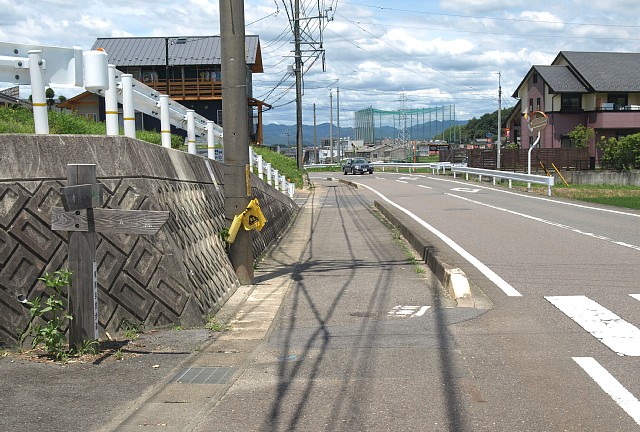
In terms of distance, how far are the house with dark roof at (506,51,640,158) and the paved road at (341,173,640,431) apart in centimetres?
4746

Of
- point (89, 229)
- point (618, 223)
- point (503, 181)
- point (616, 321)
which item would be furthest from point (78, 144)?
point (503, 181)

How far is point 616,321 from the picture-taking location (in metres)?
7.17

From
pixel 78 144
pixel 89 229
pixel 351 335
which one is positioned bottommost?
pixel 351 335

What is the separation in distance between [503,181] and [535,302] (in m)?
33.5

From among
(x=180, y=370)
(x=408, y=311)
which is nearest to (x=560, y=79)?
(x=408, y=311)

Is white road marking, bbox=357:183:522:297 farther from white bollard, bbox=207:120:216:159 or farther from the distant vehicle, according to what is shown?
the distant vehicle

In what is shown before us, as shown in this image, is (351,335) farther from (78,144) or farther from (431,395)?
(78,144)

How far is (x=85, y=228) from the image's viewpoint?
20.1 feet

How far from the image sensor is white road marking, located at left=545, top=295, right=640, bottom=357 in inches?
248

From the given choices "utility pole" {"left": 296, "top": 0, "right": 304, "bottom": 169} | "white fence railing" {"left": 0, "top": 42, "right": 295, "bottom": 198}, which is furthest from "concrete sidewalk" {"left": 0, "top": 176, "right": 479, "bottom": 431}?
"utility pole" {"left": 296, "top": 0, "right": 304, "bottom": 169}

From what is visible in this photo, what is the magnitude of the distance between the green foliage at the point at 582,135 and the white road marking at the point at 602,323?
176 feet

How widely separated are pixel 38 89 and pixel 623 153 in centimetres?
5115

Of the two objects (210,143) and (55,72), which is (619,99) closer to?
(210,143)

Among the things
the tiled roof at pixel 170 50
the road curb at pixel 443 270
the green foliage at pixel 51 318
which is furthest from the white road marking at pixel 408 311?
the tiled roof at pixel 170 50
